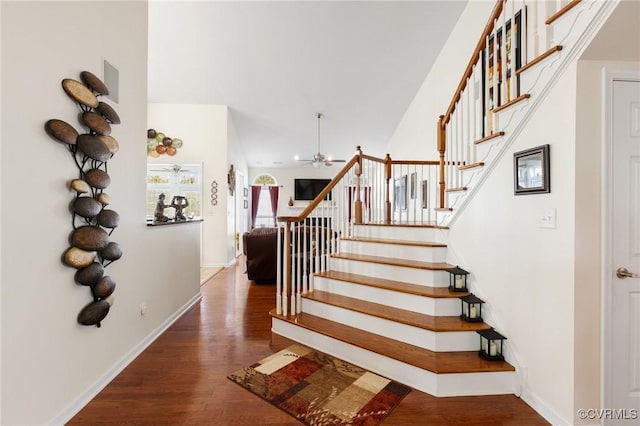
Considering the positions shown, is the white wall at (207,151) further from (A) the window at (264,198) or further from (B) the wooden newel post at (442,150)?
(B) the wooden newel post at (442,150)

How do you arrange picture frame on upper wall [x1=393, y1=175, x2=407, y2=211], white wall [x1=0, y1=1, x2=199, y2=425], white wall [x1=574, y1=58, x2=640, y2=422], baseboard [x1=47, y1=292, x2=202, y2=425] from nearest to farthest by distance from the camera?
white wall [x1=0, y1=1, x2=199, y2=425] → white wall [x1=574, y1=58, x2=640, y2=422] → baseboard [x1=47, y1=292, x2=202, y2=425] → picture frame on upper wall [x1=393, y1=175, x2=407, y2=211]

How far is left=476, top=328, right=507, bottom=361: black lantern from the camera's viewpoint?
6.38ft

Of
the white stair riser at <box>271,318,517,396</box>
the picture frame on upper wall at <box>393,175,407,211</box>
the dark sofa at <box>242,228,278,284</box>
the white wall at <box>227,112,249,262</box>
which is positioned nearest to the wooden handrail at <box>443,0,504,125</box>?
the white stair riser at <box>271,318,517,396</box>

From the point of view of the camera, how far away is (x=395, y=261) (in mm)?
2863

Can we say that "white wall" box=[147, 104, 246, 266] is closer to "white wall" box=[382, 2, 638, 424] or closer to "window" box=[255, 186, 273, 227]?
"window" box=[255, 186, 273, 227]

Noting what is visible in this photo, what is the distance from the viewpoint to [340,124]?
6559 millimetres

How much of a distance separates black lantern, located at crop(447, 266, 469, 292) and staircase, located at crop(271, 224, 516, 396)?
77 millimetres

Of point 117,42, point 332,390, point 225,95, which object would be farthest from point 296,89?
point 332,390

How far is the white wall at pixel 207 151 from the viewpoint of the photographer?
18.5 ft

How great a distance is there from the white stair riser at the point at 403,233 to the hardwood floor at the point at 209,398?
155 centimetres

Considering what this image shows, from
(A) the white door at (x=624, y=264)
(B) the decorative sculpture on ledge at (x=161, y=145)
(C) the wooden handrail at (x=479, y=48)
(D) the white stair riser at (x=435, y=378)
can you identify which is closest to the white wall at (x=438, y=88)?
(C) the wooden handrail at (x=479, y=48)

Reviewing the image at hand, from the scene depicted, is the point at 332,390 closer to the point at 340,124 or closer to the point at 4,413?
the point at 4,413

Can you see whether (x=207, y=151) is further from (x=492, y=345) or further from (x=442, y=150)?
(x=492, y=345)

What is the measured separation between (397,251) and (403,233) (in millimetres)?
327
